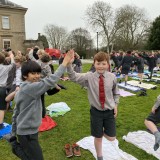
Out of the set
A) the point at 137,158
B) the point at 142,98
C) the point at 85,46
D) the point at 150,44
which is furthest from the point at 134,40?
the point at 137,158

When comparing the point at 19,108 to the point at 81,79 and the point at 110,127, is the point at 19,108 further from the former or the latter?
the point at 110,127

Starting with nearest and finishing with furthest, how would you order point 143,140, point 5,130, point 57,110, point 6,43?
1. point 143,140
2. point 5,130
3. point 57,110
4. point 6,43

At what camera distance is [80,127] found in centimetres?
582

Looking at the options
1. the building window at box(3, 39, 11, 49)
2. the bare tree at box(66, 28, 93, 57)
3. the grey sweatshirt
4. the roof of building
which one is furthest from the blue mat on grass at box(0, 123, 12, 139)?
the bare tree at box(66, 28, 93, 57)

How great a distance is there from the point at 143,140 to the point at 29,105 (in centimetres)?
292

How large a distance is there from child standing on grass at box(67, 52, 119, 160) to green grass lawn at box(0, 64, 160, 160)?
97 cm

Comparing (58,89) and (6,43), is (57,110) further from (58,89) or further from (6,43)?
(6,43)

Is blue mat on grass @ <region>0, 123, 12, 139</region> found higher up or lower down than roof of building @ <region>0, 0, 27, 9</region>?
lower down

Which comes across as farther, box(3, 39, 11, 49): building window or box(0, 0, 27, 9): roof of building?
box(3, 39, 11, 49): building window

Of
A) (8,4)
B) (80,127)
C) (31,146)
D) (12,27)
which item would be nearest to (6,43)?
(12,27)

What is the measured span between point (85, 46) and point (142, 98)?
48.4 m

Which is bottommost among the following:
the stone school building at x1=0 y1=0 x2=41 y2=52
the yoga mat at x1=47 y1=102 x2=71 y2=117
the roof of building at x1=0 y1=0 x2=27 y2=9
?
the yoga mat at x1=47 y1=102 x2=71 y2=117

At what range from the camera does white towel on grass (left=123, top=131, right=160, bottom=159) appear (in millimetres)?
4465

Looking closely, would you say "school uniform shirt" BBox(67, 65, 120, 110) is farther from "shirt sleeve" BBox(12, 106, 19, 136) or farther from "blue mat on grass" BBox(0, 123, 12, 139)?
"blue mat on grass" BBox(0, 123, 12, 139)
